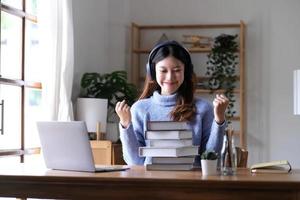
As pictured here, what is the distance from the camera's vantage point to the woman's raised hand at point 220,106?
2133 millimetres

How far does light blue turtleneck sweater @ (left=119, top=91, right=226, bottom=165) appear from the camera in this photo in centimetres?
232

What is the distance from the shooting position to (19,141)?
4.31 metres

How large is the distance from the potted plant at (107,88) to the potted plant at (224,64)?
1059mm

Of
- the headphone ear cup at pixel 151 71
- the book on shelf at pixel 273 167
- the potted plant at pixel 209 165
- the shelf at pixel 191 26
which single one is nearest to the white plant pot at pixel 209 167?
the potted plant at pixel 209 165

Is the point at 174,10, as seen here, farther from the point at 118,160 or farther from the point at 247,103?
the point at 118,160

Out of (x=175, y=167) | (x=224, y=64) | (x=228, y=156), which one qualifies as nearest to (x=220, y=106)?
(x=228, y=156)

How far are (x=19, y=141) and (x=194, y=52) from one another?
2.41 metres

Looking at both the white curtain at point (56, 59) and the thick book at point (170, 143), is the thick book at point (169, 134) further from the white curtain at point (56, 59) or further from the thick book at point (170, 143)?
the white curtain at point (56, 59)

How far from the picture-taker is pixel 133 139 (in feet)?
7.93

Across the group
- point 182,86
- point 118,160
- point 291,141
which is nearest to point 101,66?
point 118,160

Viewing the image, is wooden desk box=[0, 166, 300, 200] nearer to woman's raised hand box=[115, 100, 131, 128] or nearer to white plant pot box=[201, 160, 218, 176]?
white plant pot box=[201, 160, 218, 176]

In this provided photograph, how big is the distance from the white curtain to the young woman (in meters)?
1.94

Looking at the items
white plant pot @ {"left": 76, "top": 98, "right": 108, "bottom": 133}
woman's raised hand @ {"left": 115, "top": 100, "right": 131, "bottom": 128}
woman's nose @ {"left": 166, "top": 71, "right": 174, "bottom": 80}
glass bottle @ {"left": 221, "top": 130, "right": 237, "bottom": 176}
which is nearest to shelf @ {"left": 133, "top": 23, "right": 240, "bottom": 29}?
white plant pot @ {"left": 76, "top": 98, "right": 108, "bottom": 133}

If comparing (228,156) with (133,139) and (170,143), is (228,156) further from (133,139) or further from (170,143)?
(133,139)
